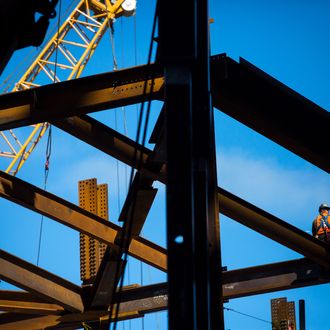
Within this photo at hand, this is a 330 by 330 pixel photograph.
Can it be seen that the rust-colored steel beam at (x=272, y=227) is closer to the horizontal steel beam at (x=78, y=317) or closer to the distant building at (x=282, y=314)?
the horizontal steel beam at (x=78, y=317)

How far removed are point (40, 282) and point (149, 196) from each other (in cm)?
422

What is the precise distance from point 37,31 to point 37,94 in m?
5.93

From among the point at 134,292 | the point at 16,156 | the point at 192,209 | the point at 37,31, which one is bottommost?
the point at 192,209

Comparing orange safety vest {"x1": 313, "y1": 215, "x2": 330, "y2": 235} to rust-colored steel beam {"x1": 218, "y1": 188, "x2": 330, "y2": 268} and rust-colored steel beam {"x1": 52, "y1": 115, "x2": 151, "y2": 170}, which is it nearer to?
rust-colored steel beam {"x1": 218, "y1": 188, "x2": 330, "y2": 268}

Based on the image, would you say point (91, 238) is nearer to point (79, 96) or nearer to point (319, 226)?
point (319, 226)

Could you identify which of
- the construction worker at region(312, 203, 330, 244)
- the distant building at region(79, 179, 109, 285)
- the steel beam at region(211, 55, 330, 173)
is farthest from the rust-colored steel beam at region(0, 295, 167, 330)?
the steel beam at region(211, 55, 330, 173)

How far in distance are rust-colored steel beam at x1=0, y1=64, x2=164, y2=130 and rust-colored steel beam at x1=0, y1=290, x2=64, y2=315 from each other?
259 inches

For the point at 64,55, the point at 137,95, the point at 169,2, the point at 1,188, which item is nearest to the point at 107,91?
the point at 137,95

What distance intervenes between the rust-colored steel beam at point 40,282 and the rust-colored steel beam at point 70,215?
162cm

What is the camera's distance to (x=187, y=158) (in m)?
10.9

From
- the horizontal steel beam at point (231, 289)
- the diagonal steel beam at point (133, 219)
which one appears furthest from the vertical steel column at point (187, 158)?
the horizontal steel beam at point (231, 289)

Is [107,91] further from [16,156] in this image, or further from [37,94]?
[16,156]

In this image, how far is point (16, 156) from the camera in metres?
52.2

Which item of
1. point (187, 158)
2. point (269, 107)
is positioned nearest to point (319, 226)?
point (269, 107)
